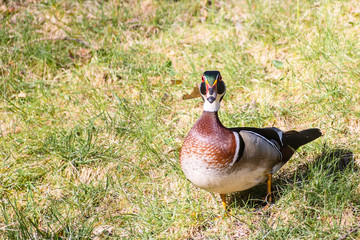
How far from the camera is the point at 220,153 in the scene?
9.23ft

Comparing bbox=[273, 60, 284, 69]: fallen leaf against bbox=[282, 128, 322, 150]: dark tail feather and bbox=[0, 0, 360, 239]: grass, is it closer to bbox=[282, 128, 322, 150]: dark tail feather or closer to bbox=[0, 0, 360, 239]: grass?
bbox=[0, 0, 360, 239]: grass

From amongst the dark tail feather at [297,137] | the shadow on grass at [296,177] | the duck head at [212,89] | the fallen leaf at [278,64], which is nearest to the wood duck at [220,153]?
the duck head at [212,89]

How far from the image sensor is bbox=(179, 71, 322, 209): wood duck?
2.83 m

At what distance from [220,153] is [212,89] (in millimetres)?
426

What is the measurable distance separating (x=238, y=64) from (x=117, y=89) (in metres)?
1.27

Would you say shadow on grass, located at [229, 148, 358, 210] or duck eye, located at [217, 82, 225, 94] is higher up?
duck eye, located at [217, 82, 225, 94]

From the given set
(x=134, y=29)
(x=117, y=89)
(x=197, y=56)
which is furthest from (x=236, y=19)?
(x=117, y=89)

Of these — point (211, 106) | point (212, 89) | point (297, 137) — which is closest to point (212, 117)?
point (211, 106)

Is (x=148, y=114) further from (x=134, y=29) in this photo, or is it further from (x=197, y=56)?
(x=134, y=29)

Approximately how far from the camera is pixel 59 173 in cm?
360

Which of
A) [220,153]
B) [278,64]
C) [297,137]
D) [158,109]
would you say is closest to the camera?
[220,153]

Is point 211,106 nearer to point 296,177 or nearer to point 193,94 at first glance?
point 296,177

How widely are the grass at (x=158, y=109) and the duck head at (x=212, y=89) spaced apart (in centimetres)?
71

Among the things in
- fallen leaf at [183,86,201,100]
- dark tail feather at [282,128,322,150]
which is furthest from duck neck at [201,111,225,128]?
fallen leaf at [183,86,201,100]
